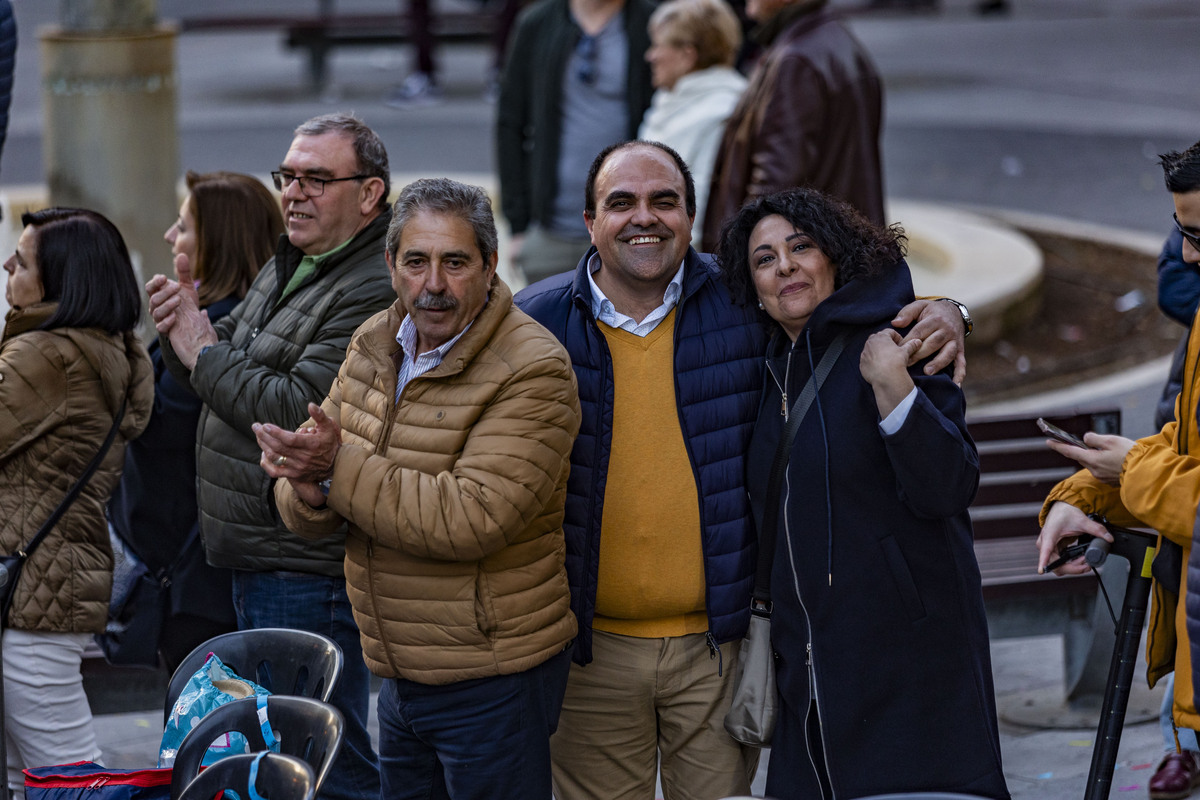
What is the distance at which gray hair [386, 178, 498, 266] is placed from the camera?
319cm

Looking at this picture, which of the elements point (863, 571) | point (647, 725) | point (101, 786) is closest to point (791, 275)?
point (863, 571)

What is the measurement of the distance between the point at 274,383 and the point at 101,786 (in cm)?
102

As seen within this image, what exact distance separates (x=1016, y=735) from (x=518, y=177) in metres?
3.31

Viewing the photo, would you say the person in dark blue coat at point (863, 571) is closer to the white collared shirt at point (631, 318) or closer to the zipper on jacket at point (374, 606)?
the white collared shirt at point (631, 318)

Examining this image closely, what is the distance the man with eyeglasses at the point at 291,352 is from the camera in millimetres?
3646

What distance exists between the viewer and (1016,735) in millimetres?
4812

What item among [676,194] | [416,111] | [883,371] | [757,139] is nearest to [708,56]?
[757,139]

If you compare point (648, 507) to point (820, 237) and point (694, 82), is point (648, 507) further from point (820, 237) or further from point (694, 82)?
point (694, 82)

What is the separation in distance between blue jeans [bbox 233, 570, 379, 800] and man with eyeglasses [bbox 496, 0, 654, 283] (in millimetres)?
2822

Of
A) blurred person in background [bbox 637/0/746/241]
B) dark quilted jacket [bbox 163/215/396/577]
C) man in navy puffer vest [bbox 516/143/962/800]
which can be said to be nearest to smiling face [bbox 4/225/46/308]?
dark quilted jacket [bbox 163/215/396/577]

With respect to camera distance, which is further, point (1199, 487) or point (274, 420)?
point (274, 420)

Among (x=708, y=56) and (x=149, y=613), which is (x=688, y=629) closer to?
(x=149, y=613)

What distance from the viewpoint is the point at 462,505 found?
2982 mm

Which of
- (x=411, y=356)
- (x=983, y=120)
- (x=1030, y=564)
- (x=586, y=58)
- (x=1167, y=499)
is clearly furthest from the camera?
(x=983, y=120)
